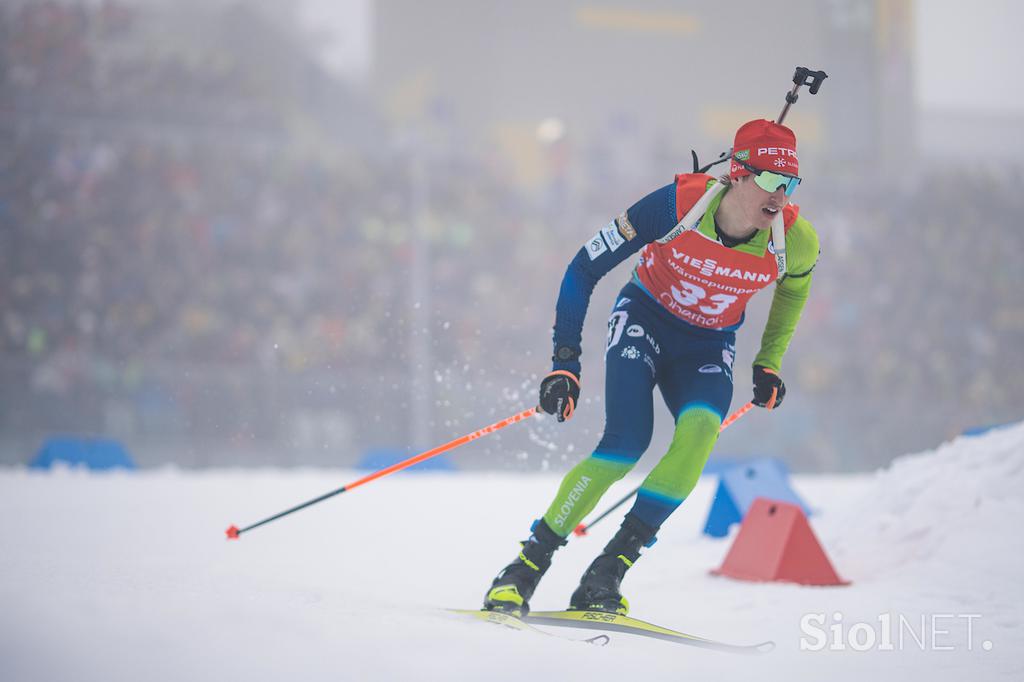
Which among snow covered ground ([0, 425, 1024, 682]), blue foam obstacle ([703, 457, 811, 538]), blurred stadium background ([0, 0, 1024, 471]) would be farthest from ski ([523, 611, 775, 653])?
blurred stadium background ([0, 0, 1024, 471])

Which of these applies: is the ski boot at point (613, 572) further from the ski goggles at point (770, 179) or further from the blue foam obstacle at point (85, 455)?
the blue foam obstacle at point (85, 455)

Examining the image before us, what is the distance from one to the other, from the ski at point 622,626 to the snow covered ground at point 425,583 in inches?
2.0

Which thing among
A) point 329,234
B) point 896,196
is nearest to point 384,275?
point 329,234

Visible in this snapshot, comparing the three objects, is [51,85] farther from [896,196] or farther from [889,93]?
[889,93]

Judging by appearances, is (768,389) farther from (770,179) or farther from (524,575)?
(524,575)

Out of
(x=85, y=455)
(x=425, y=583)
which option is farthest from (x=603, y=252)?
(x=85, y=455)

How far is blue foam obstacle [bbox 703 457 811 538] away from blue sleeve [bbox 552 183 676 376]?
313 centimetres

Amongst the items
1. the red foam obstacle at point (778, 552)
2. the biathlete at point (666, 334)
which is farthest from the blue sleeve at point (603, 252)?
the red foam obstacle at point (778, 552)

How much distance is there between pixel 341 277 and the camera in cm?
1390

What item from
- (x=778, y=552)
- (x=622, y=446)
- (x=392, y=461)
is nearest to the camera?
(x=622, y=446)

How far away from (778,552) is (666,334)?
1759 millimetres

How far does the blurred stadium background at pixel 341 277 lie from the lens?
11.1 metres

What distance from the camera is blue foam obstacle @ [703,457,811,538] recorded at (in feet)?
21.7

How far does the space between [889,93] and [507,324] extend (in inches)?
584
